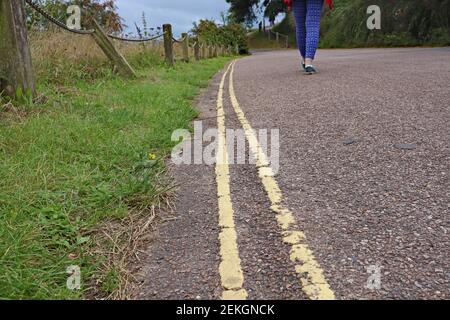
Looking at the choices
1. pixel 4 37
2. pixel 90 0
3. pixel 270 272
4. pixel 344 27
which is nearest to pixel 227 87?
pixel 4 37

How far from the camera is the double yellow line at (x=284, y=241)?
176cm

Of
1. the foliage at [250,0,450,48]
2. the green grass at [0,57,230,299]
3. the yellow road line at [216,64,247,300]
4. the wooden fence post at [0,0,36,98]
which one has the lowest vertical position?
the yellow road line at [216,64,247,300]

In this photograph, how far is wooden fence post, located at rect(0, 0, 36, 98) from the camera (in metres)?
4.25

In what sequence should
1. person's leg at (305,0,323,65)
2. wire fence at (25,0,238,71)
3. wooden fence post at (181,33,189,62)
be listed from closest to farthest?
wire fence at (25,0,238,71) < person's leg at (305,0,323,65) < wooden fence post at (181,33,189,62)

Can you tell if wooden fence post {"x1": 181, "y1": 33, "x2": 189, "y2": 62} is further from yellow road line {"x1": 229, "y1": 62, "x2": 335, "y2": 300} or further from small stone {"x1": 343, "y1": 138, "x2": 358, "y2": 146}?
yellow road line {"x1": 229, "y1": 62, "x2": 335, "y2": 300}

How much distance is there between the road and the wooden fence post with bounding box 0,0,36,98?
2172 mm

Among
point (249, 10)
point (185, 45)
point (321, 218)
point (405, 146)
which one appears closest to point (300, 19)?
point (405, 146)

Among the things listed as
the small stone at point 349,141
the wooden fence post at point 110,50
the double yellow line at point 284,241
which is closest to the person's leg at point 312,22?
the wooden fence post at point 110,50

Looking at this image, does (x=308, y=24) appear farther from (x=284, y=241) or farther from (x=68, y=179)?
(x=284, y=241)

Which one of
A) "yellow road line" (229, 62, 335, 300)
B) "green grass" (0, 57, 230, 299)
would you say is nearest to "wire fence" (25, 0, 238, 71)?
"green grass" (0, 57, 230, 299)

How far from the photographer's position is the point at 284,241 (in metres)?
2.12

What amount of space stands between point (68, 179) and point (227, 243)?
131 cm
